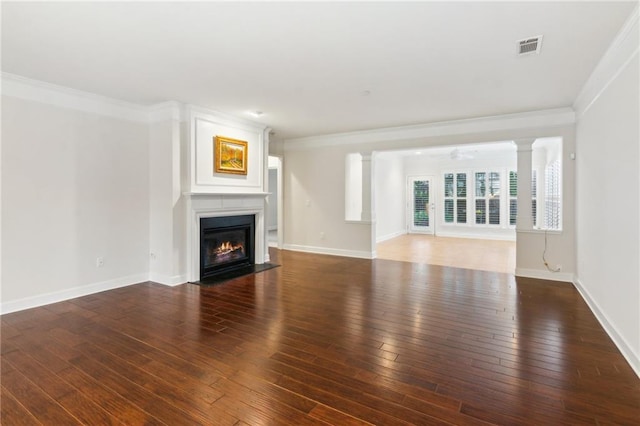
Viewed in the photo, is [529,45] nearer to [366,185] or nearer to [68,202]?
[366,185]

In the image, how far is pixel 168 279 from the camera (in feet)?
16.0

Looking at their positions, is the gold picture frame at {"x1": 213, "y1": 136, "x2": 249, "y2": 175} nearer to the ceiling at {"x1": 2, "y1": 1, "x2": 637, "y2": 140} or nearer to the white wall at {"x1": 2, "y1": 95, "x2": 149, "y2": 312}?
the ceiling at {"x1": 2, "y1": 1, "x2": 637, "y2": 140}

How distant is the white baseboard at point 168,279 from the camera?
191 inches

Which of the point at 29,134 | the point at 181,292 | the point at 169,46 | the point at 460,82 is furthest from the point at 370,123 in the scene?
the point at 29,134

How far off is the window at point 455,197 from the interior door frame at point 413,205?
0.38 meters

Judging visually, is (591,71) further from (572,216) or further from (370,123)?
(370,123)

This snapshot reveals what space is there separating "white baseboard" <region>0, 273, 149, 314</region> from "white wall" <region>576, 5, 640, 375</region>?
5737mm

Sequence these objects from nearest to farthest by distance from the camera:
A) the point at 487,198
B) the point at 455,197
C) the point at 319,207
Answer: the point at 319,207
the point at 487,198
the point at 455,197

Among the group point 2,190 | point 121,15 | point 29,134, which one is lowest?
point 2,190

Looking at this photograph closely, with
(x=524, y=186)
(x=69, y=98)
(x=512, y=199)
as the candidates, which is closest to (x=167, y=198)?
(x=69, y=98)

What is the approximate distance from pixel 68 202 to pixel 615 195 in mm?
6031

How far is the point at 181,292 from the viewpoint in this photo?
4.48m

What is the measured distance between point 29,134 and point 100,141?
2.56 ft

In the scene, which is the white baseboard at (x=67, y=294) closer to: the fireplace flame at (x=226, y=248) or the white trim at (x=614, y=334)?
the fireplace flame at (x=226, y=248)
